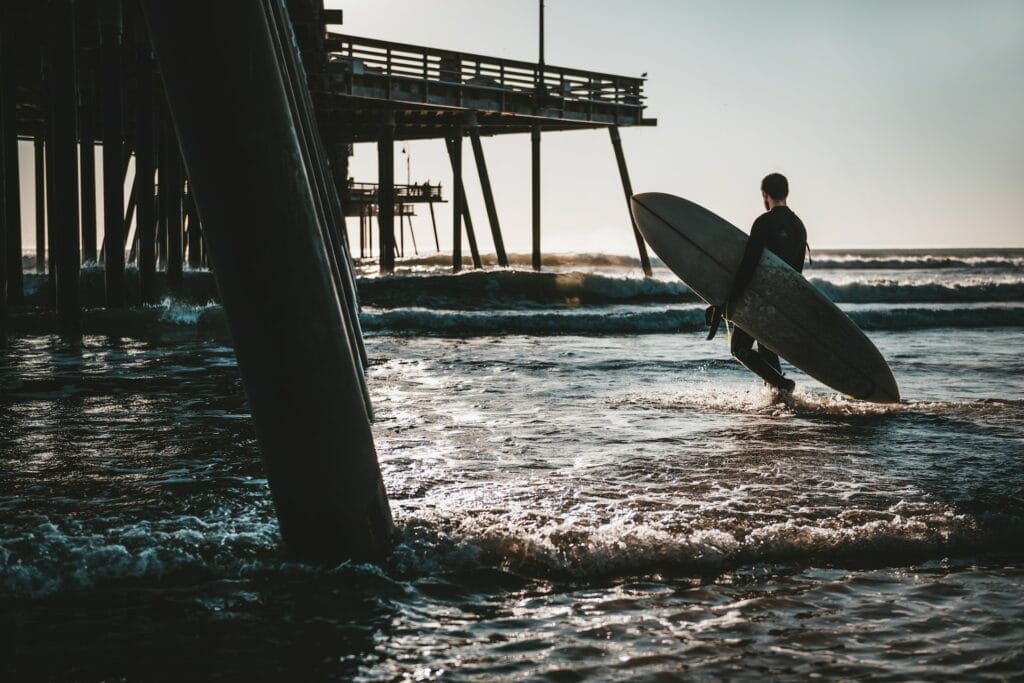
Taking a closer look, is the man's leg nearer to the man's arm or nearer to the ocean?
the ocean

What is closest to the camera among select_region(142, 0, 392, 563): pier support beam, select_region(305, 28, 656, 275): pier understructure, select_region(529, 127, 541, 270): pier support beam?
select_region(142, 0, 392, 563): pier support beam

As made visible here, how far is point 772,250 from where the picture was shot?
262 inches

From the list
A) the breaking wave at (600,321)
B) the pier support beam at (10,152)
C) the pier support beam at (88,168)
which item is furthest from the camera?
the breaking wave at (600,321)

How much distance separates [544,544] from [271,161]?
1476 mm

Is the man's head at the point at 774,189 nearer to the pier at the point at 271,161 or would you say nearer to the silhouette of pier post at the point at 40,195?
the pier at the point at 271,161

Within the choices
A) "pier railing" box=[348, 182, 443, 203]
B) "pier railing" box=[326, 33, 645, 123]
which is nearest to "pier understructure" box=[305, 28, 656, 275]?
"pier railing" box=[326, 33, 645, 123]

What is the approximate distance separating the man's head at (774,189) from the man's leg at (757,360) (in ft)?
2.96

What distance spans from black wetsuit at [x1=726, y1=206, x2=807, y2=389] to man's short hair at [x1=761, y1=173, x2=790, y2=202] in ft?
0.27

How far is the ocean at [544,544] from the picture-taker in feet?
7.75

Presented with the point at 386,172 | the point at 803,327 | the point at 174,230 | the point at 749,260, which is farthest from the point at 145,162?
the point at 386,172

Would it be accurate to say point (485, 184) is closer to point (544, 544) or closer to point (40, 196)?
point (40, 196)

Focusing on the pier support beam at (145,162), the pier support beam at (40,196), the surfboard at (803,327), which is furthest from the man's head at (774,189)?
the pier support beam at (40,196)

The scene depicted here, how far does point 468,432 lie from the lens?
5.36 metres

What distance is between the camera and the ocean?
2.36m
